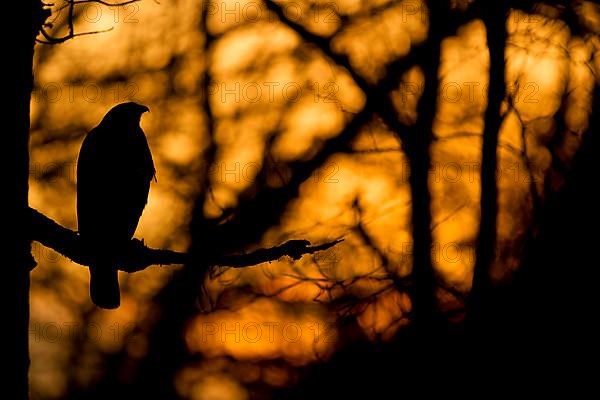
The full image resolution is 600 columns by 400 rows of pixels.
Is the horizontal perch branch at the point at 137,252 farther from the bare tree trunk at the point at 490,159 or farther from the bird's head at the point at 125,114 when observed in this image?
the bare tree trunk at the point at 490,159

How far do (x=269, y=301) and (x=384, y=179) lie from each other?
3.13ft

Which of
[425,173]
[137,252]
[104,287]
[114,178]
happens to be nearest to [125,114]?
[114,178]

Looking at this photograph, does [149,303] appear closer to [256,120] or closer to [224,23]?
[256,120]

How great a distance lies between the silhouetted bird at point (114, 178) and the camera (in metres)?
2.94

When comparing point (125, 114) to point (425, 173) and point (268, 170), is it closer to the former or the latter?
point (268, 170)

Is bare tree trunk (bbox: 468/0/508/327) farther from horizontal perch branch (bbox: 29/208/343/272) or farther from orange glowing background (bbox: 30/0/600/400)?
horizontal perch branch (bbox: 29/208/343/272)

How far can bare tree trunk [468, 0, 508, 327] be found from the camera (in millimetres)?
3865

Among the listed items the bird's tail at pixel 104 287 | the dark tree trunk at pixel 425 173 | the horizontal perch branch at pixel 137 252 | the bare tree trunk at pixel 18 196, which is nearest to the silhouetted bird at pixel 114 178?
the bird's tail at pixel 104 287

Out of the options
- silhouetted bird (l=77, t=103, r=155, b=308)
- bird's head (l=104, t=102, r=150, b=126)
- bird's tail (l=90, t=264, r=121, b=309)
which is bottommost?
bird's tail (l=90, t=264, r=121, b=309)

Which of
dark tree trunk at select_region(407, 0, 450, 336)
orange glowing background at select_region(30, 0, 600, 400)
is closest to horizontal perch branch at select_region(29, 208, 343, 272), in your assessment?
orange glowing background at select_region(30, 0, 600, 400)

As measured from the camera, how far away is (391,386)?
149 inches

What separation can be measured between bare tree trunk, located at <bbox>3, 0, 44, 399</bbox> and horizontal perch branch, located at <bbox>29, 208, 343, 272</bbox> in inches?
2.5

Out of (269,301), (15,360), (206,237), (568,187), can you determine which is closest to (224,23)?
(206,237)

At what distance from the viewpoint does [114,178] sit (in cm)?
308
